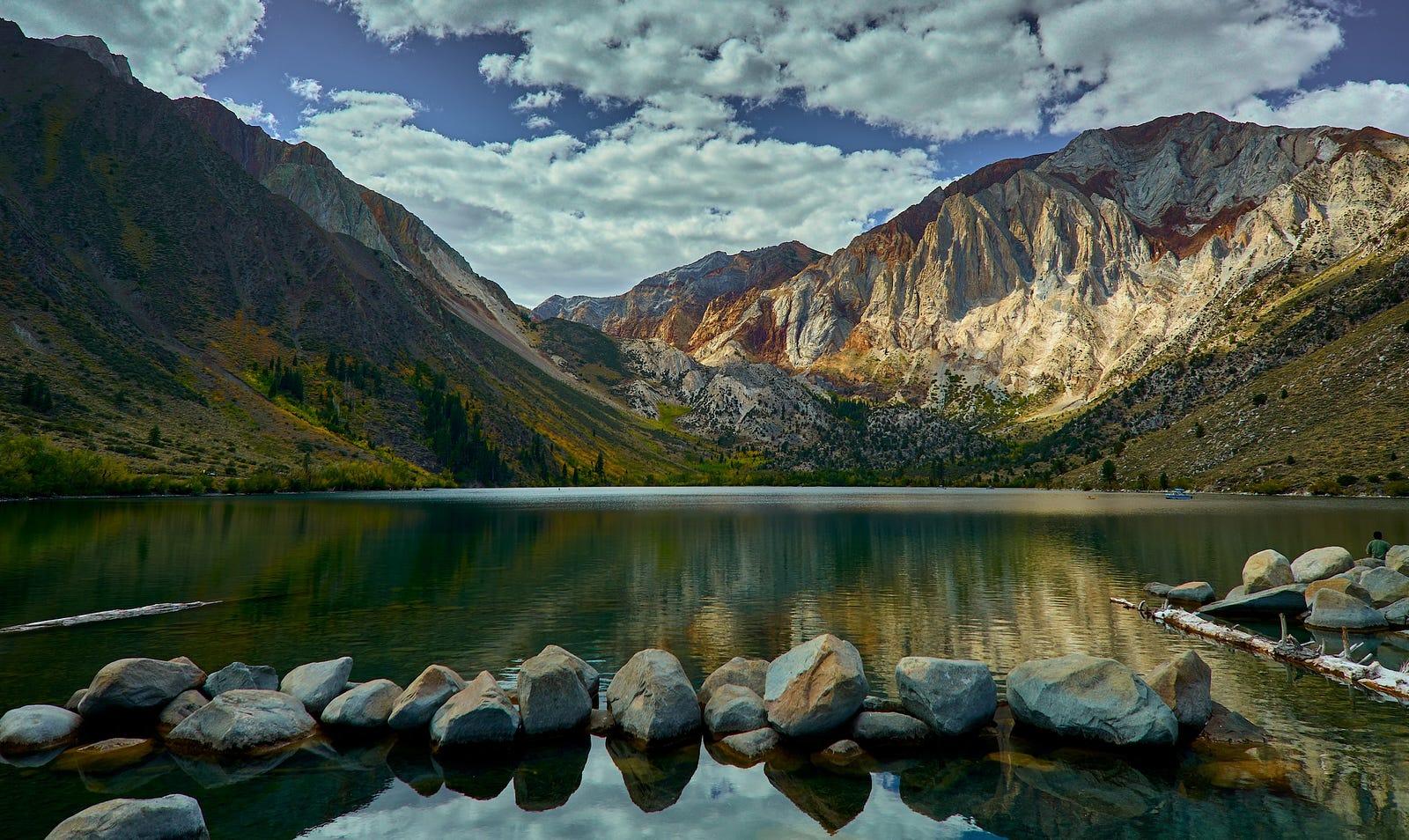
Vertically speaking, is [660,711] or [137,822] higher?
[137,822]

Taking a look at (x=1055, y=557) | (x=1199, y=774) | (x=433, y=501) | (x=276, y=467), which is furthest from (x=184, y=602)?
(x=276, y=467)

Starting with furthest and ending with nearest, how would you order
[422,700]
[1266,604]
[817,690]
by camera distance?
[1266,604] → [422,700] → [817,690]

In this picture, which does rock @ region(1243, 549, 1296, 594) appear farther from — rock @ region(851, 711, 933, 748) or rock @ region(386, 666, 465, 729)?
rock @ region(386, 666, 465, 729)

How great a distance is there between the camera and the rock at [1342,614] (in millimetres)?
39031

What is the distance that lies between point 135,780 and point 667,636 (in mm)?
23464

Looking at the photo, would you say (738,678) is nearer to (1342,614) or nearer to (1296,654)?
(1296,654)

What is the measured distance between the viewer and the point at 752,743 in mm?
23312

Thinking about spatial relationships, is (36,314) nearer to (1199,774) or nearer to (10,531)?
(10,531)

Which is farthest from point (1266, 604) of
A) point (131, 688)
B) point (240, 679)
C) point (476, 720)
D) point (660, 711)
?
point (131, 688)

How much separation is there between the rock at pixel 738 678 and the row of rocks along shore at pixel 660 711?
111cm

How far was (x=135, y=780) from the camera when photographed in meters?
20.3

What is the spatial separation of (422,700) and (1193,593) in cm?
4532

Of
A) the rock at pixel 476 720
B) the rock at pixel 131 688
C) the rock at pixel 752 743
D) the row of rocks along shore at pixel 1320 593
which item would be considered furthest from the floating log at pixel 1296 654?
the rock at pixel 131 688

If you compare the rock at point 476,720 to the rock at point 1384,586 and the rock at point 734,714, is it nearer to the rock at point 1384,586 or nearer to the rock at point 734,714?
the rock at point 734,714
